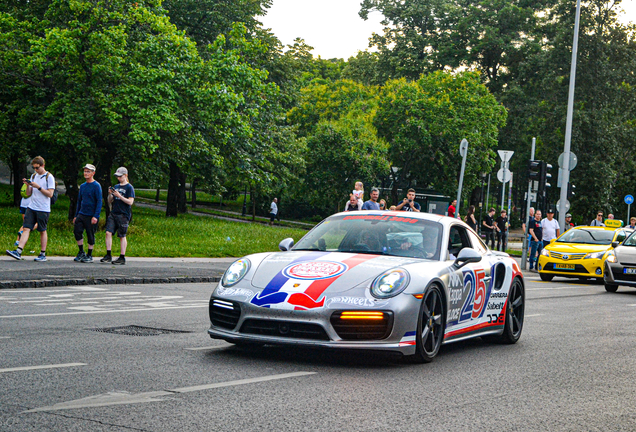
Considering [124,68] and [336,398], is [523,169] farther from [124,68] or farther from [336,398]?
[336,398]

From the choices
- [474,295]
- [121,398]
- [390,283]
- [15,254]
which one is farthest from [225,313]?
[15,254]

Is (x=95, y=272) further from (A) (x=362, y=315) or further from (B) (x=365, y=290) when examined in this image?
(A) (x=362, y=315)

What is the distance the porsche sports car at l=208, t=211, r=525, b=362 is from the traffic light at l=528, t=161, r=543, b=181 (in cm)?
1941

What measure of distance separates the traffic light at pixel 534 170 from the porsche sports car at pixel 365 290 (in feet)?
63.7

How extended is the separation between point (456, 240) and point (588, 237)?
640 inches

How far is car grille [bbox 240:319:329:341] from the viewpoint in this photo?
23.0 feet

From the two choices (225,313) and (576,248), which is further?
(576,248)

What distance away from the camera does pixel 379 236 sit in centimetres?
844

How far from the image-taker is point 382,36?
63.5 meters

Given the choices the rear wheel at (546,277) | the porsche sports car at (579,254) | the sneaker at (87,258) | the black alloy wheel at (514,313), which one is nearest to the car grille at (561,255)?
the porsche sports car at (579,254)

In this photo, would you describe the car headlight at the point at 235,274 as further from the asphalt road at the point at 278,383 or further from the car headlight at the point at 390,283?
the car headlight at the point at 390,283

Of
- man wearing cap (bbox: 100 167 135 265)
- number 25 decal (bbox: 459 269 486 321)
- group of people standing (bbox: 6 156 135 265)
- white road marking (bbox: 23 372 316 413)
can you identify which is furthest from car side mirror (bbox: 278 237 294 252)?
man wearing cap (bbox: 100 167 135 265)

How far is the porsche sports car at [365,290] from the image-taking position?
7.04m

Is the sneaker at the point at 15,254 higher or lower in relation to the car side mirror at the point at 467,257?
lower
